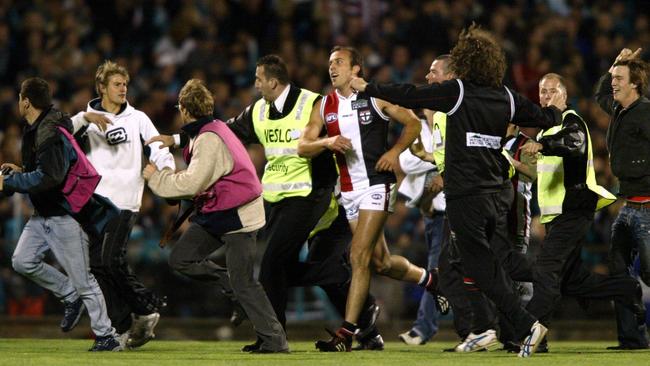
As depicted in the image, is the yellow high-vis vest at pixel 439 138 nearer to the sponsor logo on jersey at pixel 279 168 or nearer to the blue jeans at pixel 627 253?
the sponsor logo on jersey at pixel 279 168

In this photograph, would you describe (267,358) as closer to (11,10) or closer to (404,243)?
(404,243)

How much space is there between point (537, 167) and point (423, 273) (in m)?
1.76

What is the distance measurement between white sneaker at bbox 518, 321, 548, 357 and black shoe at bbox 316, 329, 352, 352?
153cm

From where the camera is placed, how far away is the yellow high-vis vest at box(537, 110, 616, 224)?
35.6 ft

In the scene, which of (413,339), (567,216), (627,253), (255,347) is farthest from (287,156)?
(627,253)

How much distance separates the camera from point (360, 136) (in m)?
11.1

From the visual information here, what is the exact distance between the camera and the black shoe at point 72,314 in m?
11.2

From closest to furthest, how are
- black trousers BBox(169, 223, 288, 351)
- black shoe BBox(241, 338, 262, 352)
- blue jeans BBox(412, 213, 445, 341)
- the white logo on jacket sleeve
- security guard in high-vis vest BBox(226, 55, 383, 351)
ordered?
the white logo on jacket sleeve < black trousers BBox(169, 223, 288, 351) < black shoe BBox(241, 338, 262, 352) < security guard in high-vis vest BBox(226, 55, 383, 351) < blue jeans BBox(412, 213, 445, 341)

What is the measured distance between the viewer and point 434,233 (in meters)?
12.9

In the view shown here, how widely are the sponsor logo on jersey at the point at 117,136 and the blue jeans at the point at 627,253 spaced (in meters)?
4.25

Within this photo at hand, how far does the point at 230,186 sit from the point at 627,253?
3.52 metres

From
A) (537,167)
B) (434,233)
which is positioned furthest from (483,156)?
(434,233)

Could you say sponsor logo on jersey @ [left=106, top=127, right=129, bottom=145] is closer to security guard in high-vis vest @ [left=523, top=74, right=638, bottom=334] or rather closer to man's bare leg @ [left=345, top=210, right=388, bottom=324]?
man's bare leg @ [left=345, top=210, right=388, bottom=324]

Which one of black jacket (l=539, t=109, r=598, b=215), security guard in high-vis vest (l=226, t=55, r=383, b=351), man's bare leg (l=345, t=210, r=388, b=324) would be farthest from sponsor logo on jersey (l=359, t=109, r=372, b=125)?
black jacket (l=539, t=109, r=598, b=215)
